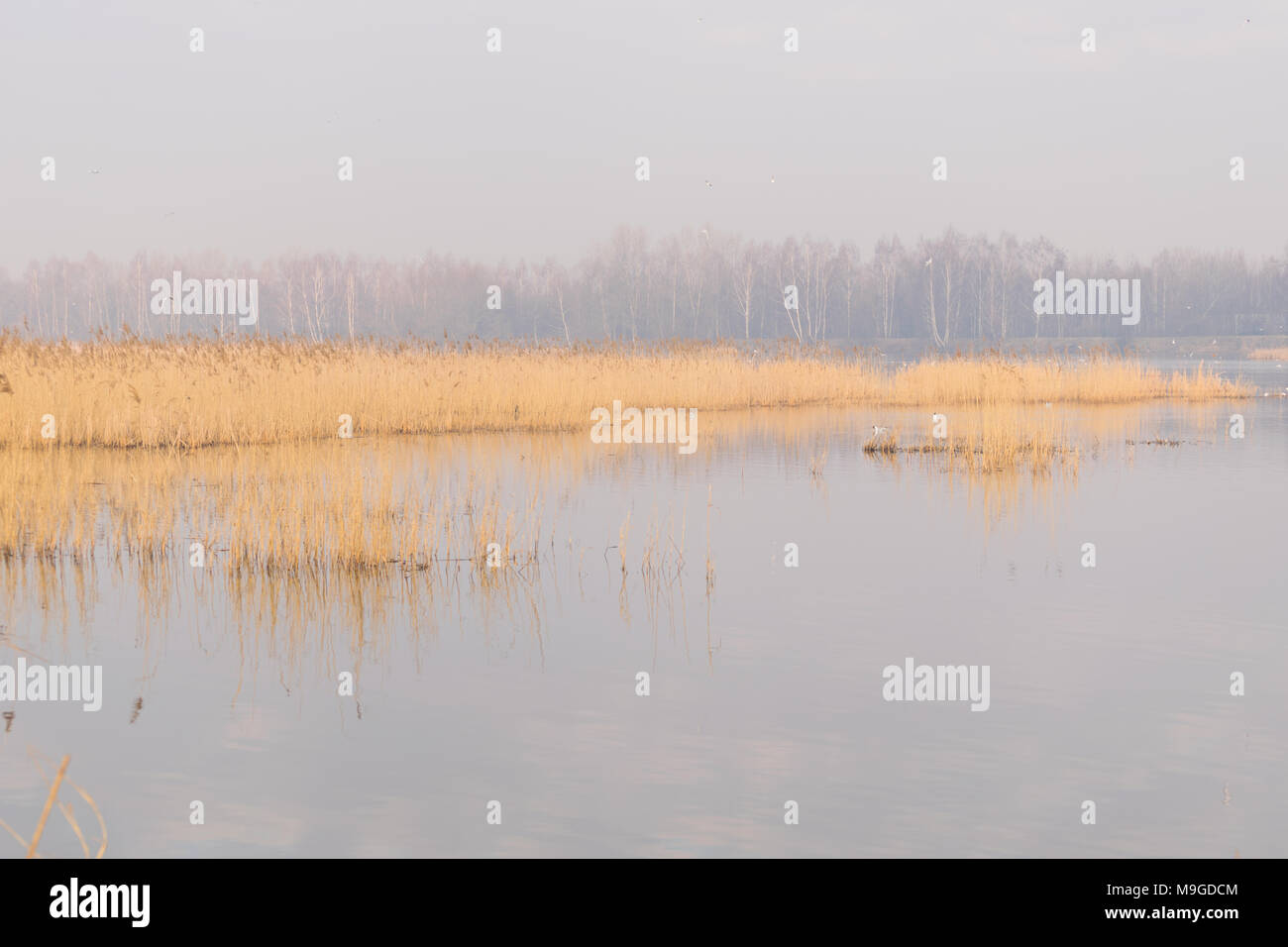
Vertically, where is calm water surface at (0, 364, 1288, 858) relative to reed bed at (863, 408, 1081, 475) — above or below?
below

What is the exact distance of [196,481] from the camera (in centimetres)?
1253

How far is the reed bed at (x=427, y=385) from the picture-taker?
16.0m

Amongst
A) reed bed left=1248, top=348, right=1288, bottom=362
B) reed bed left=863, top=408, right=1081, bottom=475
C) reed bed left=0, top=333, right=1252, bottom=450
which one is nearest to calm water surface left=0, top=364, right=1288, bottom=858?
reed bed left=863, top=408, right=1081, bottom=475

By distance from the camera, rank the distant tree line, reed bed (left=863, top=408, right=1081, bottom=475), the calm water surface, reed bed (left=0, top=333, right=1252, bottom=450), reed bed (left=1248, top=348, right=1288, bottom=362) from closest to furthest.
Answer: the calm water surface
reed bed (left=863, top=408, right=1081, bottom=475)
reed bed (left=0, top=333, right=1252, bottom=450)
reed bed (left=1248, top=348, right=1288, bottom=362)
the distant tree line

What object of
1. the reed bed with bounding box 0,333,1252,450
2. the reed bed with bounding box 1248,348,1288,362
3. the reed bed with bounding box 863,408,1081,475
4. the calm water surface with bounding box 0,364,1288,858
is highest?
the reed bed with bounding box 1248,348,1288,362

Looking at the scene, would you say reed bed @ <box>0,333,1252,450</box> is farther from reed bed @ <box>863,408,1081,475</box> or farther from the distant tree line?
the distant tree line

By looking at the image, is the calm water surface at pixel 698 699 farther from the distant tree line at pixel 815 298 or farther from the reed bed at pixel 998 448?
the distant tree line at pixel 815 298

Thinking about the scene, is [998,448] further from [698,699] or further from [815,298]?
[815,298]

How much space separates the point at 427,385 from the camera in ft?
64.0

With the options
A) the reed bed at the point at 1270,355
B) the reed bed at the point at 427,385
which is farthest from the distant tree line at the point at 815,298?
the reed bed at the point at 427,385

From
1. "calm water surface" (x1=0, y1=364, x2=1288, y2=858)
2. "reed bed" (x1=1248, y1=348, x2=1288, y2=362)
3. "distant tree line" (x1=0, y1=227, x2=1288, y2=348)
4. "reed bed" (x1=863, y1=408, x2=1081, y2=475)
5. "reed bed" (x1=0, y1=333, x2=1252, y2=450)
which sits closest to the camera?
"calm water surface" (x1=0, y1=364, x2=1288, y2=858)

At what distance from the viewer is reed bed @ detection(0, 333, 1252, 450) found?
1600 cm

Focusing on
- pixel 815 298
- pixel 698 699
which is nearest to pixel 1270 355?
pixel 815 298
